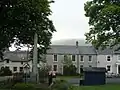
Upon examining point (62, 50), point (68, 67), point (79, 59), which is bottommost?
point (68, 67)

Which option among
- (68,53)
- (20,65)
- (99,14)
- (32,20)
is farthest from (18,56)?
(32,20)

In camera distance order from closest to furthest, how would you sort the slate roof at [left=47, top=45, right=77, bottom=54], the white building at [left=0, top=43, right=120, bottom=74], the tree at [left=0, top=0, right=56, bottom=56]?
the tree at [left=0, top=0, right=56, bottom=56] < the white building at [left=0, top=43, right=120, bottom=74] < the slate roof at [left=47, top=45, right=77, bottom=54]

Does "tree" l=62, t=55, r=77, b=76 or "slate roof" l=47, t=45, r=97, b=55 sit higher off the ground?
"slate roof" l=47, t=45, r=97, b=55

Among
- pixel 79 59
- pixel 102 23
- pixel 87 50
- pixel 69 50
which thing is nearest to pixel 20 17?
pixel 102 23

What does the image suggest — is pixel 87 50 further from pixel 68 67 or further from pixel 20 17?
pixel 20 17

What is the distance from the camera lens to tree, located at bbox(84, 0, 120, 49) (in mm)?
47000

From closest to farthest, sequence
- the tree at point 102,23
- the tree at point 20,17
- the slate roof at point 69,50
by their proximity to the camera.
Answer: the tree at point 20,17
the tree at point 102,23
the slate roof at point 69,50

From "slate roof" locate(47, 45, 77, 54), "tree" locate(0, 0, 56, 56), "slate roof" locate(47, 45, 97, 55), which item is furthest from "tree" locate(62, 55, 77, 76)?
"tree" locate(0, 0, 56, 56)

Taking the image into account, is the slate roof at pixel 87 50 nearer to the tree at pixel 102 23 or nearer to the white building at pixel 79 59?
the white building at pixel 79 59

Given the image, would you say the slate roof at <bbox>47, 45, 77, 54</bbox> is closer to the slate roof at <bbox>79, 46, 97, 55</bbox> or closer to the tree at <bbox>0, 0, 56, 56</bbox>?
the slate roof at <bbox>79, 46, 97, 55</bbox>

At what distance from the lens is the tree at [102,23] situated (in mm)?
47000

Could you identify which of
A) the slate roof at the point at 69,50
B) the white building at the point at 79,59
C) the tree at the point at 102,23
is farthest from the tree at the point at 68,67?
the tree at the point at 102,23

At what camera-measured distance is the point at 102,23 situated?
157ft

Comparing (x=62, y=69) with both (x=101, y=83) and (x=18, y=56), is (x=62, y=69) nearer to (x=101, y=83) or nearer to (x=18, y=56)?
(x=18, y=56)
